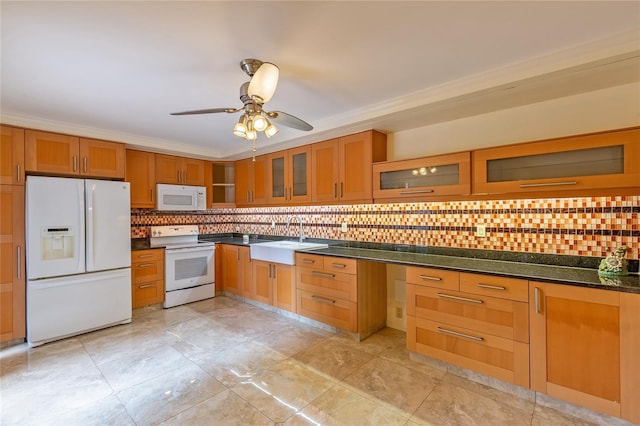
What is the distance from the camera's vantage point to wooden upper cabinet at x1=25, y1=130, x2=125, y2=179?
2941 millimetres

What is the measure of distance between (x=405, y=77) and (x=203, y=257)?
3.58 metres

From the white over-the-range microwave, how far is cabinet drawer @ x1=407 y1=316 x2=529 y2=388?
3461 mm

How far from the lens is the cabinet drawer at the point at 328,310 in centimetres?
292

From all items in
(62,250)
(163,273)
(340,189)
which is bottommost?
(163,273)

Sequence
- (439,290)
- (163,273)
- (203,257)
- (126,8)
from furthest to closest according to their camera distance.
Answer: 1. (203,257)
2. (163,273)
3. (439,290)
4. (126,8)

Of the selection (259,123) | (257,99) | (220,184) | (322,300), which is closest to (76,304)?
(220,184)

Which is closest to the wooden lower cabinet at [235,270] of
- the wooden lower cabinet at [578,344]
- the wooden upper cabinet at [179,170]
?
the wooden upper cabinet at [179,170]

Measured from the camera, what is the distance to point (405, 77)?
7.00 ft

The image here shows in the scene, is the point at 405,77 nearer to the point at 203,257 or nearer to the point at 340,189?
the point at 340,189

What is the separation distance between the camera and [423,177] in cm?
268

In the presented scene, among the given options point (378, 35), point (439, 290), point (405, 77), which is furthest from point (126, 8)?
point (439, 290)

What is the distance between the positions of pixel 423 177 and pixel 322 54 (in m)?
1.44

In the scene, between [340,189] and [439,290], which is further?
[340,189]

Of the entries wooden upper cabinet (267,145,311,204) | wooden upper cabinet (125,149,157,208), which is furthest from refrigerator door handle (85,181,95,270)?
wooden upper cabinet (267,145,311,204)
